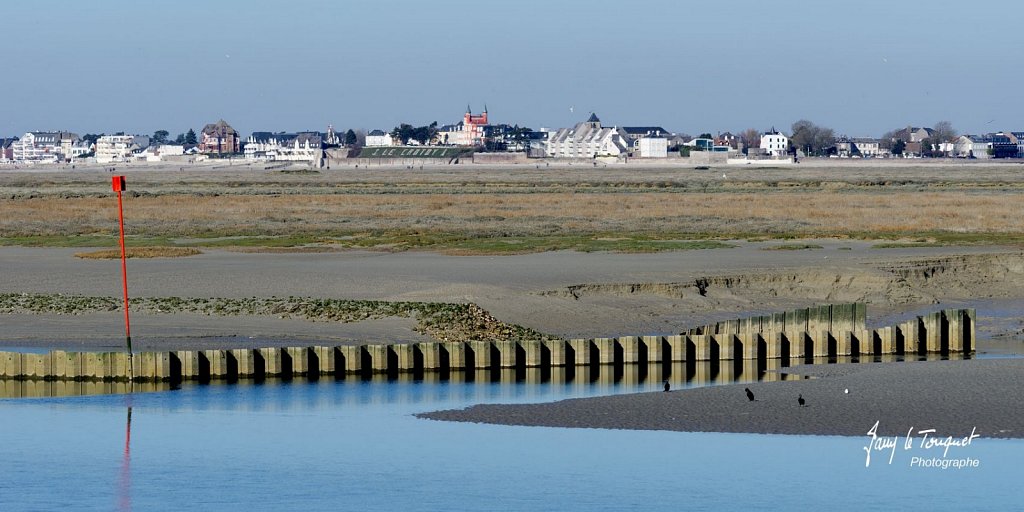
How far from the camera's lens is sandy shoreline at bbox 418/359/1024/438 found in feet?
69.4

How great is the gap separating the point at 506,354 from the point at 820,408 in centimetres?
695

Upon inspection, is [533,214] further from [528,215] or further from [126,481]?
[126,481]

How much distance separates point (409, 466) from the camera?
19391 mm

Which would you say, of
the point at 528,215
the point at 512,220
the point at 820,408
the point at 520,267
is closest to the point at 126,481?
the point at 820,408

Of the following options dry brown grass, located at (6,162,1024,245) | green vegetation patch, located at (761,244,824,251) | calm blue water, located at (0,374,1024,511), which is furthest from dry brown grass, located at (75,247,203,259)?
calm blue water, located at (0,374,1024,511)

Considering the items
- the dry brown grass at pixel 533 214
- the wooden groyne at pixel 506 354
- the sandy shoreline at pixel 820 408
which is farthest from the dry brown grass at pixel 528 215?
the sandy shoreline at pixel 820 408

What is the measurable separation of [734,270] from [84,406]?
860 inches

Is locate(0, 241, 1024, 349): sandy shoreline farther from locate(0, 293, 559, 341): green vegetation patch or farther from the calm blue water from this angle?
the calm blue water

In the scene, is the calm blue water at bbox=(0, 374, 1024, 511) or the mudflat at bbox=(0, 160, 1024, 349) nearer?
the calm blue water at bbox=(0, 374, 1024, 511)

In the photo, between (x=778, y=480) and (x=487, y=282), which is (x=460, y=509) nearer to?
(x=778, y=480)

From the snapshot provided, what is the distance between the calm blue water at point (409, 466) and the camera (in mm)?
17422

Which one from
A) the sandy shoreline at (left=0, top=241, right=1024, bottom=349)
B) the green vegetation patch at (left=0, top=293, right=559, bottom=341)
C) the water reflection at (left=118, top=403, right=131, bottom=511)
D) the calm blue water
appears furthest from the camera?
the sandy shoreline at (left=0, top=241, right=1024, bottom=349)

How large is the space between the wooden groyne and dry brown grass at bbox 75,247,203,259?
21.7 metres

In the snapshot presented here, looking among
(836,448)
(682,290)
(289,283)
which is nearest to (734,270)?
(682,290)
